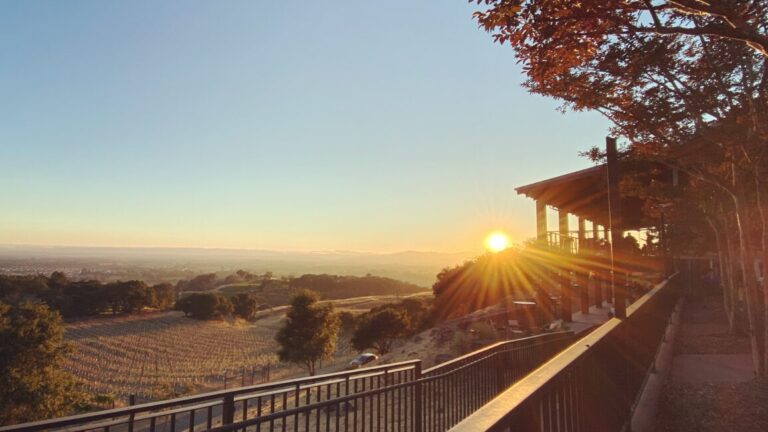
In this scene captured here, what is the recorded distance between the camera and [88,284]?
3164 inches

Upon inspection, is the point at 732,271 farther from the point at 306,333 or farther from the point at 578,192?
the point at 306,333

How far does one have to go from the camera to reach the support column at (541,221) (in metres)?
18.0

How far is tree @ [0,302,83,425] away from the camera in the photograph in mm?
20094

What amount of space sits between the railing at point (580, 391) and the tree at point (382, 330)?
3265 centimetres

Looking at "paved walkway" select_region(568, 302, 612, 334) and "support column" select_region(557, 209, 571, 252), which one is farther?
"support column" select_region(557, 209, 571, 252)

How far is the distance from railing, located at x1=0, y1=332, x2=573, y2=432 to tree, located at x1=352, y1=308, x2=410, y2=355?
95.9 ft

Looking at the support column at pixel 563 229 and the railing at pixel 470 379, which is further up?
the support column at pixel 563 229

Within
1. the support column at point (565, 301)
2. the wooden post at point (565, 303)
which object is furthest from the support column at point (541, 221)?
the wooden post at point (565, 303)

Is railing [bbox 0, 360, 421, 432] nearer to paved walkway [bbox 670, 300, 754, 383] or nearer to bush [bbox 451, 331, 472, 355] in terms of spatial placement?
paved walkway [bbox 670, 300, 754, 383]

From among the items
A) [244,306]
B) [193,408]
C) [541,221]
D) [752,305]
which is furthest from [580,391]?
[244,306]

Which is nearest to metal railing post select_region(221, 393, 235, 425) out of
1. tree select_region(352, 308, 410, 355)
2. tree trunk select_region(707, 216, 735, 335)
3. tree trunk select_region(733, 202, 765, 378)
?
tree trunk select_region(733, 202, 765, 378)

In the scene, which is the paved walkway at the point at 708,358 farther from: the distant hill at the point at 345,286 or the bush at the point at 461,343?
the distant hill at the point at 345,286

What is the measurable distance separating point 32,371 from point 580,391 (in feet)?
83.7

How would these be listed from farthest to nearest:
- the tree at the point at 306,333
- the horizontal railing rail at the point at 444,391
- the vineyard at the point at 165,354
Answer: the vineyard at the point at 165,354 < the tree at the point at 306,333 < the horizontal railing rail at the point at 444,391
